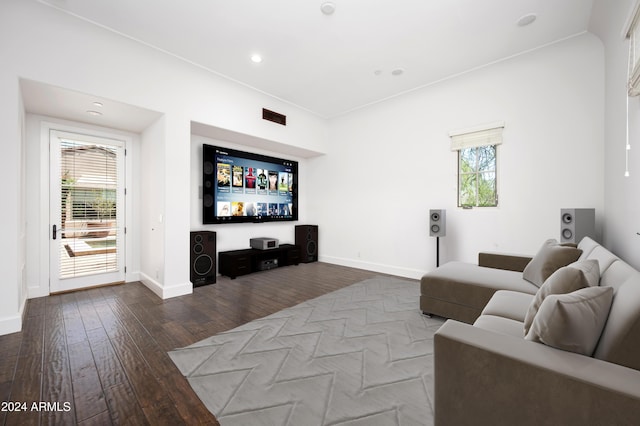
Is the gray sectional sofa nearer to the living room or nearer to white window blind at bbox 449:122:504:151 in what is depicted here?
the living room

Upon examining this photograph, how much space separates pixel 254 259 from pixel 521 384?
4.44 m

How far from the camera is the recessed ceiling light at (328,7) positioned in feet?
8.98

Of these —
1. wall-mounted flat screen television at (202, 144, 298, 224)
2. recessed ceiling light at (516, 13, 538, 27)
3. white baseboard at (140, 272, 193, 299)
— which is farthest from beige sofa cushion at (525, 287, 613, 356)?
wall-mounted flat screen television at (202, 144, 298, 224)

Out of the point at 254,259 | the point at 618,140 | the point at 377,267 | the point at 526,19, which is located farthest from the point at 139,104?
the point at 618,140

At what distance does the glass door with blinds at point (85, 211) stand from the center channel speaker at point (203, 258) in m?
1.28

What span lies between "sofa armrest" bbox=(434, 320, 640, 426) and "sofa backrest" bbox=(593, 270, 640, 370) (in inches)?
2.5

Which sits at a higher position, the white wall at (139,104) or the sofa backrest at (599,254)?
the white wall at (139,104)

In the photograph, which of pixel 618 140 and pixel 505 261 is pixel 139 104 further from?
pixel 618 140

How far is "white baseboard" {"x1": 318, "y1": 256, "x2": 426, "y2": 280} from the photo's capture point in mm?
4671

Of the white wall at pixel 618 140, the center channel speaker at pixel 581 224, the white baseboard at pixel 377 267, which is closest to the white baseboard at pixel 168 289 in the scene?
the white baseboard at pixel 377 267

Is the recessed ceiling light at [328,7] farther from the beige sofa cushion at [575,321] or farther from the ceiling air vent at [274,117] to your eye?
the beige sofa cushion at [575,321]

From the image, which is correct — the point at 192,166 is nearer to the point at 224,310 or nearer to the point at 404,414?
the point at 224,310

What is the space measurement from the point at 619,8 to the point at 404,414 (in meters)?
3.71

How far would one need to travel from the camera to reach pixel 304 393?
1746 mm
